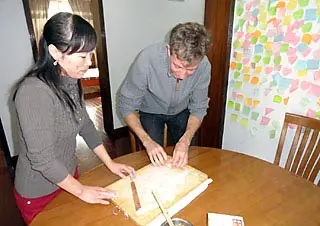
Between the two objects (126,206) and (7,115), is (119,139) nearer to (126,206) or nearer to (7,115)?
(7,115)

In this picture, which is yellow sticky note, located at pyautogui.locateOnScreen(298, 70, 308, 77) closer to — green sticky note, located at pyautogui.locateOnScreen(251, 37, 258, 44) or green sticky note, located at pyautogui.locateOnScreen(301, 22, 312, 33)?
green sticky note, located at pyautogui.locateOnScreen(301, 22, 312, 33)

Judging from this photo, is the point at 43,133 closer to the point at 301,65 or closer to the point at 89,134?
the point at 89,134

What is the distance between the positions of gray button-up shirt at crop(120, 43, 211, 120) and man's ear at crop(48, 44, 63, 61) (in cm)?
62

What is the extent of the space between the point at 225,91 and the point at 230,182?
1.29m

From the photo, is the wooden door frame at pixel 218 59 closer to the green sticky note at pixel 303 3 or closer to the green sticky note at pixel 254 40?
the green sticky note at pixel 254 40

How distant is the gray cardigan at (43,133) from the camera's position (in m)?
0.90

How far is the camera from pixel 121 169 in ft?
3.91

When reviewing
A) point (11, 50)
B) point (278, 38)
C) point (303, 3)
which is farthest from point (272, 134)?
point (11, 50)

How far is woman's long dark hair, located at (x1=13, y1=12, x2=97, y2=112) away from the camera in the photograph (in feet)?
2.92

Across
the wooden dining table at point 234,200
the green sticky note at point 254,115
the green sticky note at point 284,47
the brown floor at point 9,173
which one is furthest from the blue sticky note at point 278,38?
the brown floor at point 9,173

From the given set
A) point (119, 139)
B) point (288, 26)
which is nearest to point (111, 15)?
point (119, 139)

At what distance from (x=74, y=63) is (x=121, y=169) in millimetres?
507

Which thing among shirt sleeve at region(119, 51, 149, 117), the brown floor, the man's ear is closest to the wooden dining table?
shirt sleeve at region(119, 51, 149, 117)

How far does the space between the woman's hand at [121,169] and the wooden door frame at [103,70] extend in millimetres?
1921
